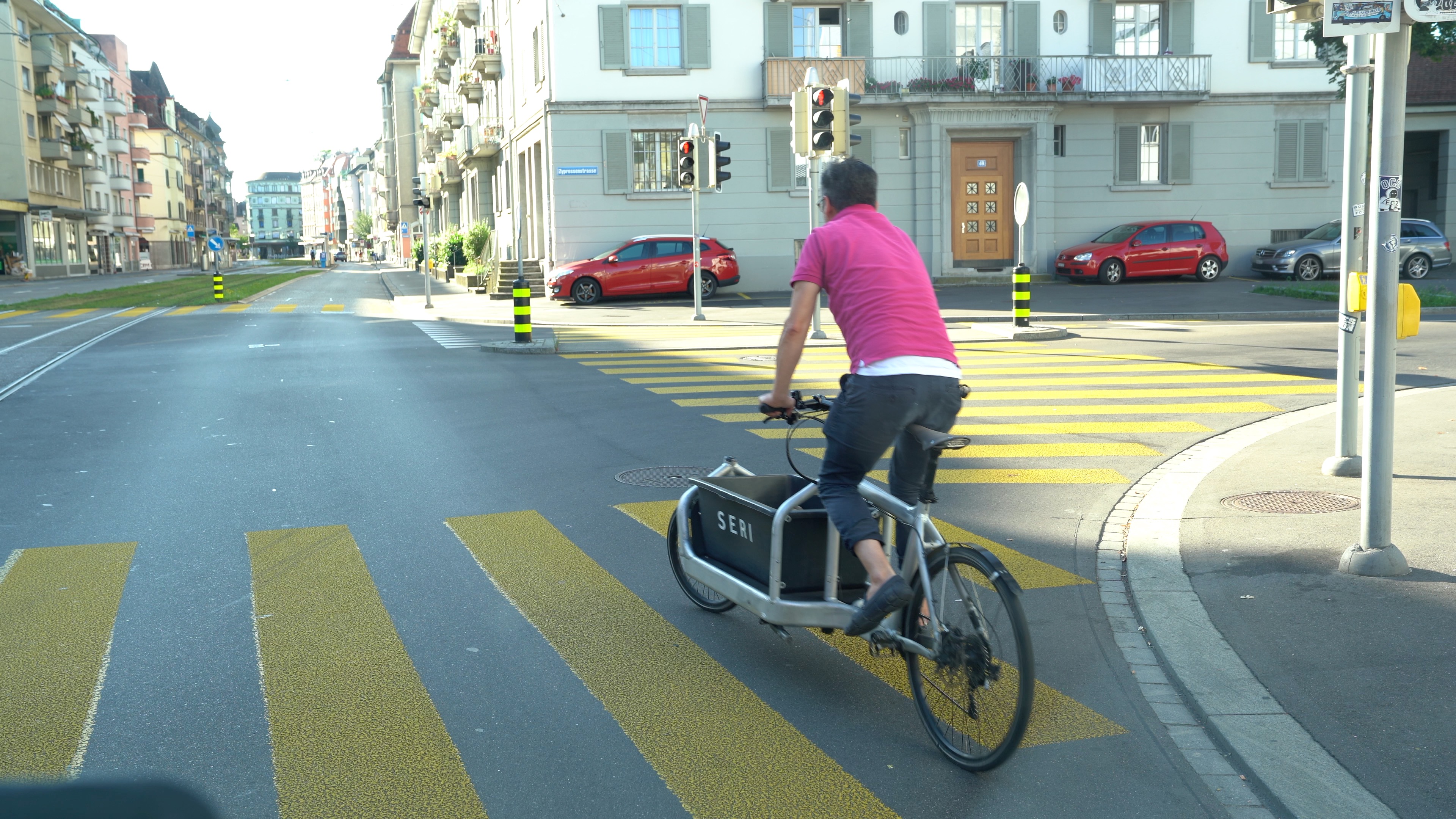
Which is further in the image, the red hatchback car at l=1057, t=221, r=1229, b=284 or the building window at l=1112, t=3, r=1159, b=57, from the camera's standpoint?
the building window at l=1112, t=3, r=1159, b=57

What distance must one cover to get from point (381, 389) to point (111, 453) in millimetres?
3856

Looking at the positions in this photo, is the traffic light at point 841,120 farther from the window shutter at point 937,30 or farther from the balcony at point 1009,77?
the window shutter at point 937,30

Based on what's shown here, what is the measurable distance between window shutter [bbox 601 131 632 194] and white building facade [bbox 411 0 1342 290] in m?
0.05

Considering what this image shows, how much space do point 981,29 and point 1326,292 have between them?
12810mm

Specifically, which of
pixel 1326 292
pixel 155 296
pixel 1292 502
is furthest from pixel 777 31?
pixel 1292 502

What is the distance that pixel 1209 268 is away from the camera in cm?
3130

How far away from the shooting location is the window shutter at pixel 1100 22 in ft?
111

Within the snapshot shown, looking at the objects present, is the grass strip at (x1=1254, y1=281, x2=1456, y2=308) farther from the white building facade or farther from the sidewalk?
the sidewalk

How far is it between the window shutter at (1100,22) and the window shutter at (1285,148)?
538 cm

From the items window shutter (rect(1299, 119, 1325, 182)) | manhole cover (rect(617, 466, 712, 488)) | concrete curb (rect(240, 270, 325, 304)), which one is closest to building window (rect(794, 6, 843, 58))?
window shutter (rect(1299, 119, 1325, 182))

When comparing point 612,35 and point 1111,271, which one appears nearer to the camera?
point 1111,271

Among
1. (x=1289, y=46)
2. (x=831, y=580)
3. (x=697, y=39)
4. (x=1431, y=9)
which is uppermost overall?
(x=697, y=39)

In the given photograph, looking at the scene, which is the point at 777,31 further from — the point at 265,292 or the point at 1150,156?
the point at 265,292

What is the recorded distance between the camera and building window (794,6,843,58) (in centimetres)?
3325
